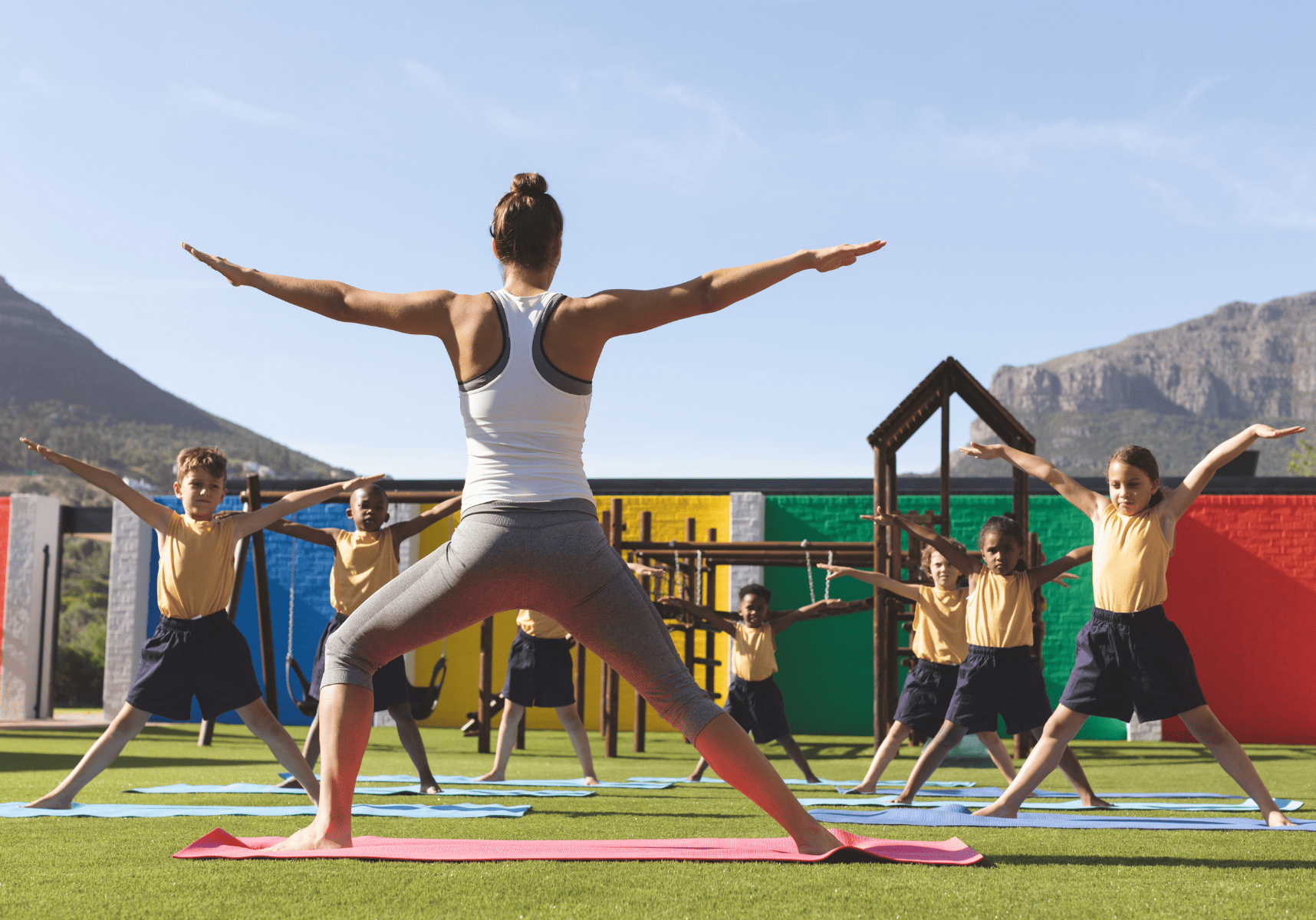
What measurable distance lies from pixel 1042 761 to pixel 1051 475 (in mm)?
1166

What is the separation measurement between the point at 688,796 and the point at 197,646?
2601 mm

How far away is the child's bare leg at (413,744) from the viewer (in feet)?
19.1

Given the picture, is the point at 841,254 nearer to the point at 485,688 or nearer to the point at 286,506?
the point at 286,506

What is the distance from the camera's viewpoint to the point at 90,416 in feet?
210

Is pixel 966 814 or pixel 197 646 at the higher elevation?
pixel 197 646

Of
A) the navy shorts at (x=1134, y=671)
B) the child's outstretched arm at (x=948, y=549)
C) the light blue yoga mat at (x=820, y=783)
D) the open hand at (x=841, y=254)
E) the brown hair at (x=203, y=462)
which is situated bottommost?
the light blue yoga mat at (x=820, y=783)

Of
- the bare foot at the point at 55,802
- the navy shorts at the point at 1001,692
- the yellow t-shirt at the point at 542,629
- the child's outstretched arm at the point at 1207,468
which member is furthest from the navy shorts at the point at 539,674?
the child's outstretched arm at the point at 1207,468

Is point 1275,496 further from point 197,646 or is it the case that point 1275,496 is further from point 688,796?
point 197,646

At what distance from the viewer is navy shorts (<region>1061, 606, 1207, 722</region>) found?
435cm

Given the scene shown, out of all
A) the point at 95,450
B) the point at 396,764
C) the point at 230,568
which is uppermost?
the point at 95,450

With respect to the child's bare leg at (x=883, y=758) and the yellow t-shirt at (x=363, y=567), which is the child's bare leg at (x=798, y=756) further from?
the yellow t-shirt at (x=363, y=567)

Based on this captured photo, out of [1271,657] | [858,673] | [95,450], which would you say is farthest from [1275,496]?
[95,450]

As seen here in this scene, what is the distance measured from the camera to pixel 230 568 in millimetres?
4980

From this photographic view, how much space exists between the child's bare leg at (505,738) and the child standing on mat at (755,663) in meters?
1.29
